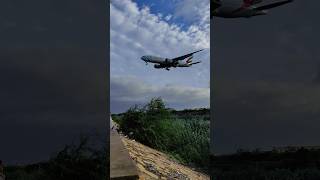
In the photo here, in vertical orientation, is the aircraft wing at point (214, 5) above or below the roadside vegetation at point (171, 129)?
above

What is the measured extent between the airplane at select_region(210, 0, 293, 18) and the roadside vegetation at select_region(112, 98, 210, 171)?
1.39m

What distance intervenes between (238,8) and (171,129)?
6.40ft

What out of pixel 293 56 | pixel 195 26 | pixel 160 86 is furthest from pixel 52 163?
pixel 293 56

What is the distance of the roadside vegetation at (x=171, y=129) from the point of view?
748cm

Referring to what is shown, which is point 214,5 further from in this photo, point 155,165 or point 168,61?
point 155,165

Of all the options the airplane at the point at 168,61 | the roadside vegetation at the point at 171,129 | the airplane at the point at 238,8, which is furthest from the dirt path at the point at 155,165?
the airplane at the point at 238,8

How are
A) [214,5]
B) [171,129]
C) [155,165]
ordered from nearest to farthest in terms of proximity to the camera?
[155,165] < [171,129] < [214,5]

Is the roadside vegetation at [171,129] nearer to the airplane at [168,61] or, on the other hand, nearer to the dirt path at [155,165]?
the dirt path at [155,165]

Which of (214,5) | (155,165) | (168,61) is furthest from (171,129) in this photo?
(214,5)

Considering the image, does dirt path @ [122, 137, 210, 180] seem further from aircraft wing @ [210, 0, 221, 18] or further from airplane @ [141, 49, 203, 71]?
aircraft wing @ [210, 0, 221, 18]

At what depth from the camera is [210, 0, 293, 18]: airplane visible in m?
8.09

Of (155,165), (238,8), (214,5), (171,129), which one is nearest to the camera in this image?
(155,165)

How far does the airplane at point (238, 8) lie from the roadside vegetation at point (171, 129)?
139 cm

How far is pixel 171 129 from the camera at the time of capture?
Answer: 7742 mm
